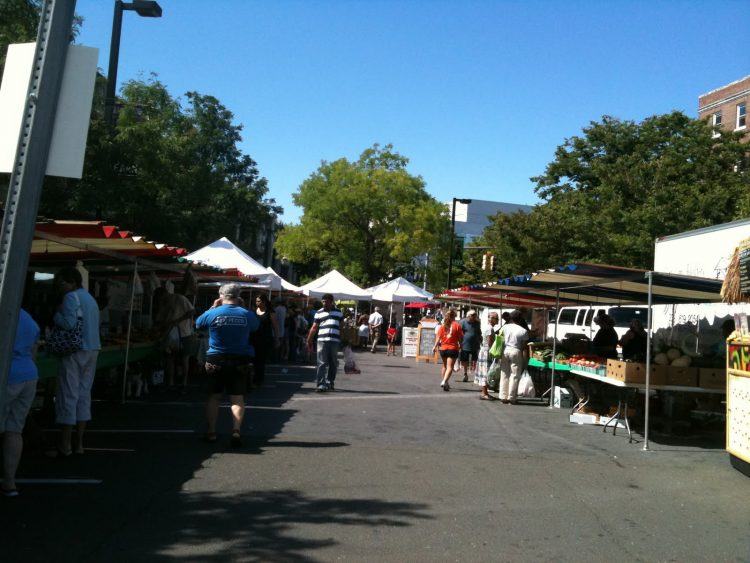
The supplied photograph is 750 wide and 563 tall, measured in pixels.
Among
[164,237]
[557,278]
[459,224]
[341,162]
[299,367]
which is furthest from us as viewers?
[459,224]

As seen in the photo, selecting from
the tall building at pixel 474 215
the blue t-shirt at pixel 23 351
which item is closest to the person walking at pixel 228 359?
the blue t-shirt at pixel 23 351

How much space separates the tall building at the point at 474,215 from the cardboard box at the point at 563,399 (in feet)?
234

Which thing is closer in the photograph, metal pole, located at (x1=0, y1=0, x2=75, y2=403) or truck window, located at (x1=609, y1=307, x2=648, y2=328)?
metal pole, located at (x1=0, y1=0, x2=75, y2=403)

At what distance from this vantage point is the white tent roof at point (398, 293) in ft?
90.8

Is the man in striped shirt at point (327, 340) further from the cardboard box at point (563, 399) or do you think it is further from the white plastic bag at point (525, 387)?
the cardboard box at point (563, 399)

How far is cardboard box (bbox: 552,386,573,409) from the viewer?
14020 mm

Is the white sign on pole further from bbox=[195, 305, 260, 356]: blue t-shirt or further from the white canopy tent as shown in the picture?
the white canopy tent

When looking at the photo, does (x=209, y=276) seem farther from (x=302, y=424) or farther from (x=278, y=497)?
(x=278, y=497)

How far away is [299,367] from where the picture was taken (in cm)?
2000

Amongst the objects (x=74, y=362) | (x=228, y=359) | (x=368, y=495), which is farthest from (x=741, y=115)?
(x=74, y=362)

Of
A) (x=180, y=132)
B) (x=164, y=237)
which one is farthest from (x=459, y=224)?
(x=164, y=237)

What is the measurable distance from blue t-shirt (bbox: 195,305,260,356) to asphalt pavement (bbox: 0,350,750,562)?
1071 millimetres

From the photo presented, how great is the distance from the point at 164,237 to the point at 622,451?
69.2ft

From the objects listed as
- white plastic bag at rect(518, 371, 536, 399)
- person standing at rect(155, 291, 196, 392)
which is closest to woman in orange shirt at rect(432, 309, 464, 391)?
white plastic bag at rect(518, 371, 536, 399)
